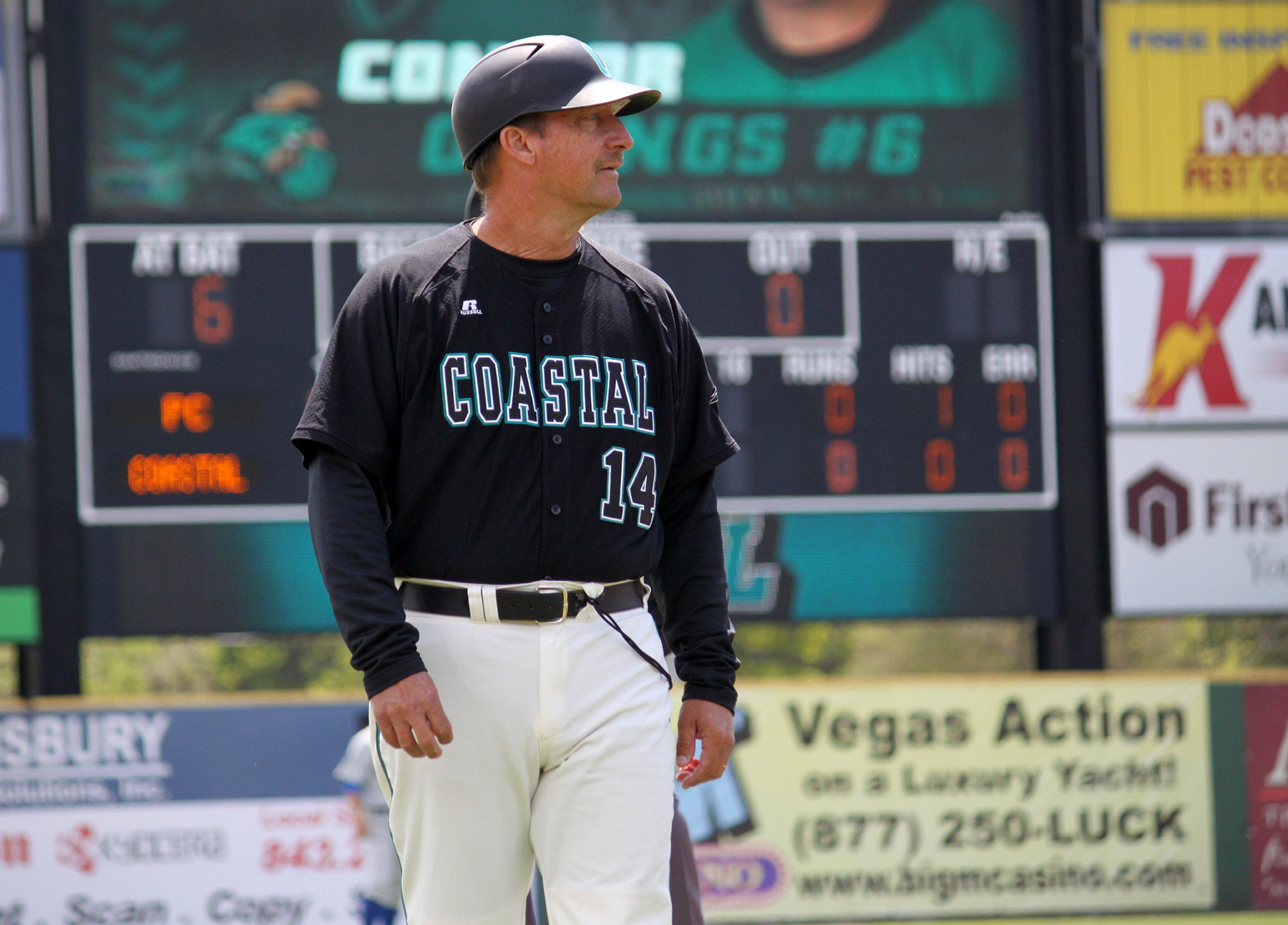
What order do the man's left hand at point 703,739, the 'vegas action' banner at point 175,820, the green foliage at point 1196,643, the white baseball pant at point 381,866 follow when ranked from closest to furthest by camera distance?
the man's left hand at point 703,739 → the white baseball pant at point 381,866 → the 'vegas action' banner at point 175,820 → the green foliage at point 1196,643

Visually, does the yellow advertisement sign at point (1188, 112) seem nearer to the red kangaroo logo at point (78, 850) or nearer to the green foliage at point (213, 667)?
the red kangaroo logo at point (78, 850)

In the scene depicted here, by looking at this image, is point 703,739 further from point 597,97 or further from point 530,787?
point 597,97

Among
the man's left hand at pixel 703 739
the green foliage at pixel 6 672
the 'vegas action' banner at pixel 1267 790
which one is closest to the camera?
the man's left hand at pixel 703 739

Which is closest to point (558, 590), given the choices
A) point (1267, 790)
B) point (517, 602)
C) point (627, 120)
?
point (517, 602)

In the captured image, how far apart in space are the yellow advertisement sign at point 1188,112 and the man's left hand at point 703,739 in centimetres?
520

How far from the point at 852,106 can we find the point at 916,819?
10.1 feet

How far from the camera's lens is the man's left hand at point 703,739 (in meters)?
2.61

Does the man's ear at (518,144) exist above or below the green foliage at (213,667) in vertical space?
above

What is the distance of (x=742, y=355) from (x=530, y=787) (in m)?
4.57

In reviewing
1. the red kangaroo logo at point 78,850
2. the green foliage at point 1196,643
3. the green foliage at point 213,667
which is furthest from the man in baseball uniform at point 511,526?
the green foliage at point 213,667

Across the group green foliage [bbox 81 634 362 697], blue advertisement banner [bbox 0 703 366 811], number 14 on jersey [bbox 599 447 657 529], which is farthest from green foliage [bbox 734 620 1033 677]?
number 14 on jersey [bbox 599 447 657 529]

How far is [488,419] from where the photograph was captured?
96.1 inches

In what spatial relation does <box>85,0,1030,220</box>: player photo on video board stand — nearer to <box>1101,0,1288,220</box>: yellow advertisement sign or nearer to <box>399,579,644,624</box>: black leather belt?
<box>1101,0,1288,220</box>: yellow advertisement sign

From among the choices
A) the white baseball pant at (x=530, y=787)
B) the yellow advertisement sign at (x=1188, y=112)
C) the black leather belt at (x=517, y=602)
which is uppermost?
the yellow advertisement sign at (x=1188, y=112)
